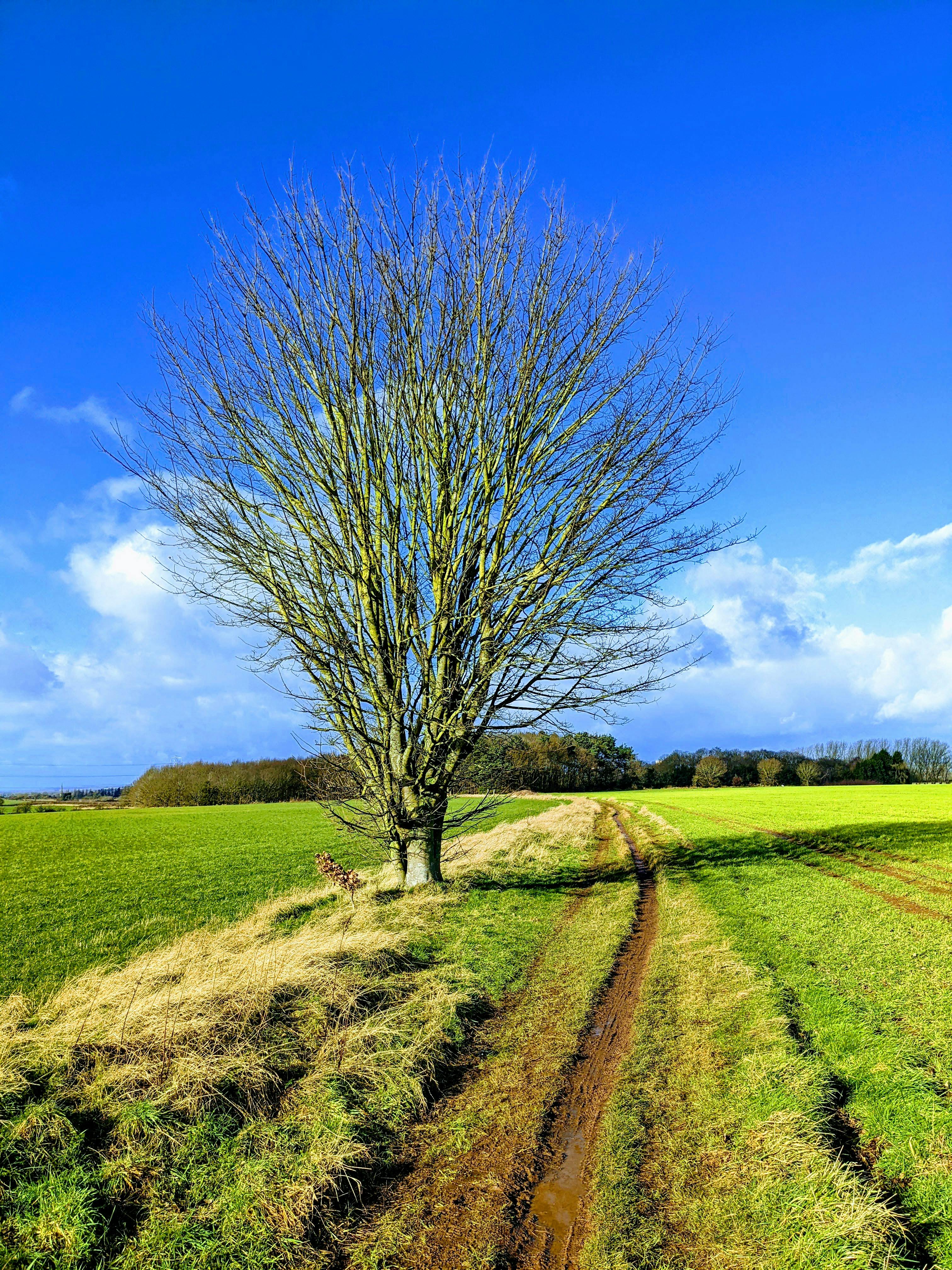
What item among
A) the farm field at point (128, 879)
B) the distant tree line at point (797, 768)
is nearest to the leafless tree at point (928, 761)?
the distant tree line at point (797, 768)

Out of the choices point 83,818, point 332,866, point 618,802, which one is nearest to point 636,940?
point 332,866

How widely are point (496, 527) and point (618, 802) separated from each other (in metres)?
44.0

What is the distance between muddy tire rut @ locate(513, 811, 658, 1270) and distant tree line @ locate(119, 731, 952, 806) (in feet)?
16.3

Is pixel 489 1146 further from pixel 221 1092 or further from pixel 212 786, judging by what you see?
pixel 212 786

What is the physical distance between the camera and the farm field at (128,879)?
11.2 meters

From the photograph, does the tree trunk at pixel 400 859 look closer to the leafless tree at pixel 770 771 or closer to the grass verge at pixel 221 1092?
the grass verge at pixel 221 1092

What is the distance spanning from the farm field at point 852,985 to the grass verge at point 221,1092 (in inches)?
73.4

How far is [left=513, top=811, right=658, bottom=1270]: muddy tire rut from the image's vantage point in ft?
12.1

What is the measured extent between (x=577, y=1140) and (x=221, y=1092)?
2.75 m

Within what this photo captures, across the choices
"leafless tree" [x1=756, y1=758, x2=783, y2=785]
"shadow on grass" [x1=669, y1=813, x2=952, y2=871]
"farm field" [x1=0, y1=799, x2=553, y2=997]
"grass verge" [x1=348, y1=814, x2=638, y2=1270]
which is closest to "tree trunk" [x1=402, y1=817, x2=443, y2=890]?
"farm field" [x1=0, y1=799, x2=553, y2=997]

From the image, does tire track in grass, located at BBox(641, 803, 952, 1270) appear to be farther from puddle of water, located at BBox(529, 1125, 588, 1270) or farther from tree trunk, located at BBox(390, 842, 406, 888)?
tree trunk, located at BBox(390, 842, 406, 888)

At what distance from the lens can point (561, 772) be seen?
2862 inches

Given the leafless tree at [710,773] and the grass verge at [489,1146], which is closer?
the grass verge at [489,1146]

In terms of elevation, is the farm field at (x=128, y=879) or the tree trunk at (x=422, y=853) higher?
the tree trunk at (x=422, y=853)
